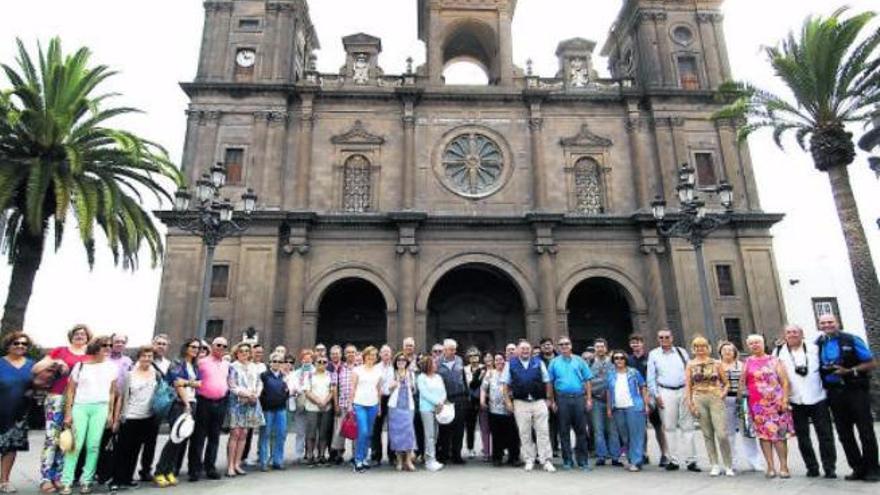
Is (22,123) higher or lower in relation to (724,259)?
higher

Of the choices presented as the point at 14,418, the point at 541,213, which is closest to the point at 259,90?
the point at 541,213

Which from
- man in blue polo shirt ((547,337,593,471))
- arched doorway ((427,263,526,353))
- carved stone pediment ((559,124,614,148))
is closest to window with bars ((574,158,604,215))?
carved stone pediment ((559,124,614,148))

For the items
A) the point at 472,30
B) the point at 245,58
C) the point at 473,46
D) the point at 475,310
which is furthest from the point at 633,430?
the point at 473,46

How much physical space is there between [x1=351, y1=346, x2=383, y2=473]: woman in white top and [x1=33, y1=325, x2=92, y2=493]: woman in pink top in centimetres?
368

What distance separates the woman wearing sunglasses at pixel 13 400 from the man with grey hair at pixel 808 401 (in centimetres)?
990

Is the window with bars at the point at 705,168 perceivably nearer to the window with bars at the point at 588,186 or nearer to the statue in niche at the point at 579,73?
the window with bars at the point at 588,186

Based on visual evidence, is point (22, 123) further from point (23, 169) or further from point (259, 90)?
point (259, 90)

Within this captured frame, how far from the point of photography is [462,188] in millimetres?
22750

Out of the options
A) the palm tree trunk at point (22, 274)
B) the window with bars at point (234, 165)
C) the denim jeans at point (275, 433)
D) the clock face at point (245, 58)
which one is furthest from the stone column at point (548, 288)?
the palm tree trunk at point (22, 274)

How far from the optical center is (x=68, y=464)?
264 inches

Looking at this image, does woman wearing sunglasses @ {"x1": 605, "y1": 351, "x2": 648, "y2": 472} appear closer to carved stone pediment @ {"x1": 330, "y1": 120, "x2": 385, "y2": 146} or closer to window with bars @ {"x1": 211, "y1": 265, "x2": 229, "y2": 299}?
window with bars @ {"x1": 211, "y1": 265, "x2": 229, "y2": 299}

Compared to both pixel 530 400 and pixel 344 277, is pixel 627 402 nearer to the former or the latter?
pixel 530 400

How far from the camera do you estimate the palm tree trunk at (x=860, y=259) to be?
15492 millimetres

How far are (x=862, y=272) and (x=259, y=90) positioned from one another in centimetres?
2169
